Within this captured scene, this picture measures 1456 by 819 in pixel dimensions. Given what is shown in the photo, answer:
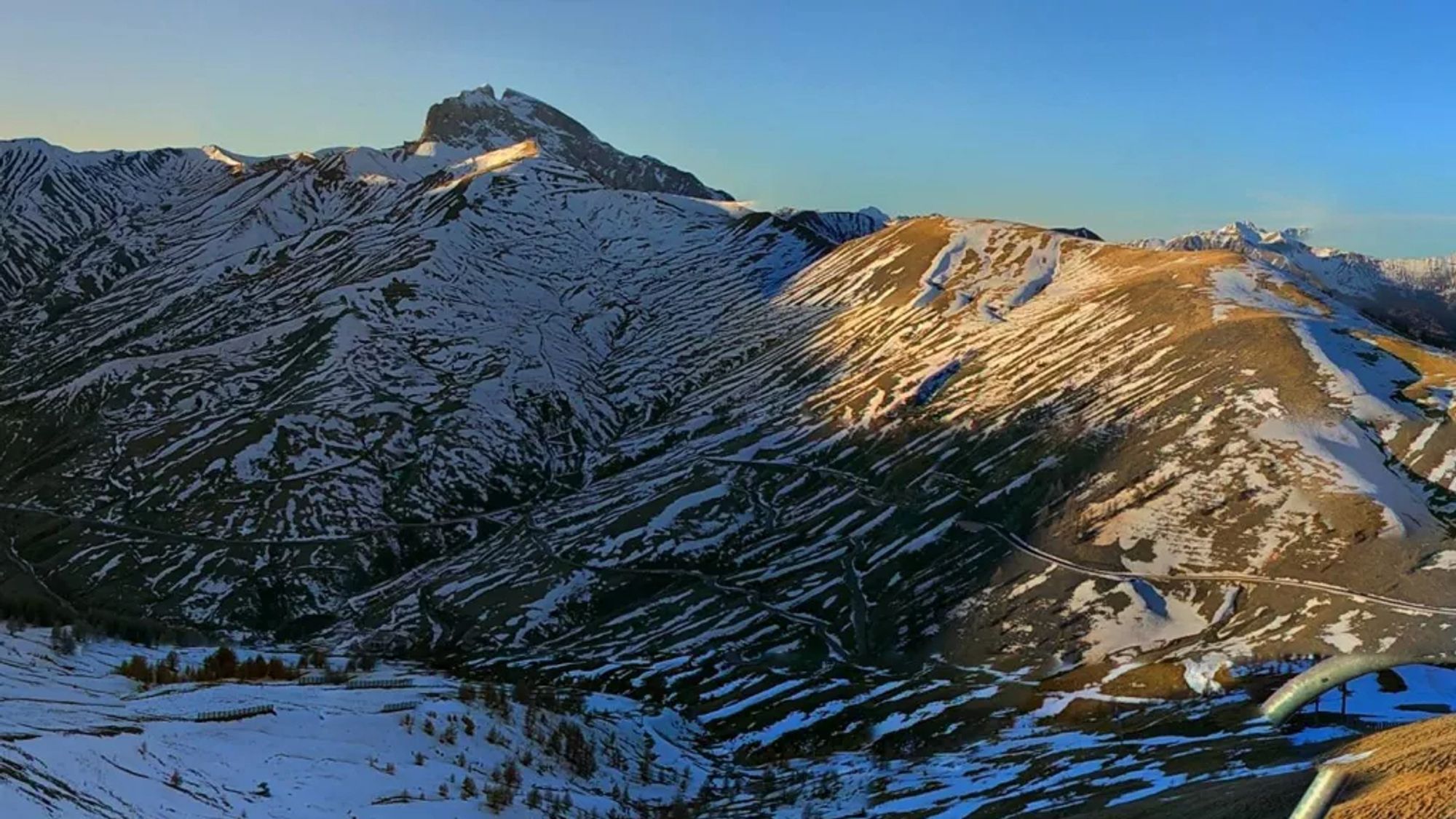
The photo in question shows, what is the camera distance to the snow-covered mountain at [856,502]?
7781 cm

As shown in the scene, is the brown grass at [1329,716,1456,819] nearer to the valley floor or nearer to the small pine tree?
the valley floor

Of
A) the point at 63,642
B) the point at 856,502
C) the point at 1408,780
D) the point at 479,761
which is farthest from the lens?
the point at 856,502

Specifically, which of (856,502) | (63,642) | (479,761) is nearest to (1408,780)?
(479,761)

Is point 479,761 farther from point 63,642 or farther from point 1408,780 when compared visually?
point 1408,780

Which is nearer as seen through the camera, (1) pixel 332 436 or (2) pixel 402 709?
(2) pixel 402 709

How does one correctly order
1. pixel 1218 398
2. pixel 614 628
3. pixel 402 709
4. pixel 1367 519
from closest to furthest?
pixel 402 709, pixel 1367 519, pixel 1218 398, pixel 614 628

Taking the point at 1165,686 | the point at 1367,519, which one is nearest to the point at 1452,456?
the point at 1367,519

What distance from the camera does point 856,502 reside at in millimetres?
126750

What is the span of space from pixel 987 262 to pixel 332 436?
113765 millimetres

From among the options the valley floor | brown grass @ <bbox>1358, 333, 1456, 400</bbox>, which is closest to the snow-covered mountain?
Answer: brown grass @ <bbox>1358, 333, 1456, 400</bbox>

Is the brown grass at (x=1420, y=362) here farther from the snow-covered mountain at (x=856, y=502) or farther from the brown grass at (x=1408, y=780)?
the brown grass at (x=1408, y=780)

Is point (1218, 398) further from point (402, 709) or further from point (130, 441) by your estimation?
point (130, 441)

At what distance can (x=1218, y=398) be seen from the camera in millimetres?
106375

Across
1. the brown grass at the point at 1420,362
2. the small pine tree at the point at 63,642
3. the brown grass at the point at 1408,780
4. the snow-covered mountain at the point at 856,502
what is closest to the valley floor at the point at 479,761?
the small pine tree at the point at 63,642
